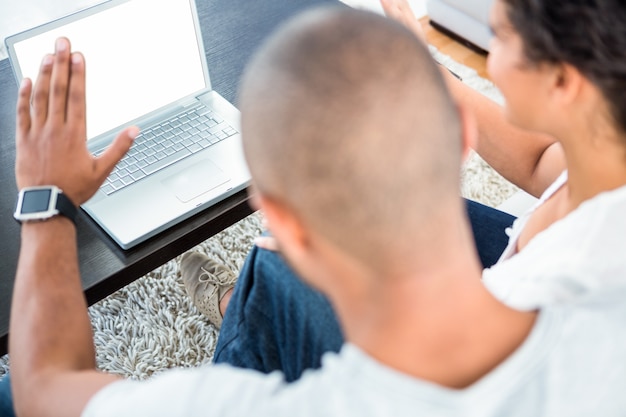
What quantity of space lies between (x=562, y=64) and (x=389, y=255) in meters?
0.34

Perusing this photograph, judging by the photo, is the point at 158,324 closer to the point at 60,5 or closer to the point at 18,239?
the point at 18,239

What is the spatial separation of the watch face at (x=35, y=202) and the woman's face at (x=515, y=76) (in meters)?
0.62

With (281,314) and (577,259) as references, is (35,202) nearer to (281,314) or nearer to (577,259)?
(281,314)

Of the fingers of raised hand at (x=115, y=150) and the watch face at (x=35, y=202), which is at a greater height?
the fingers of raised hand at (x=115, y=150)

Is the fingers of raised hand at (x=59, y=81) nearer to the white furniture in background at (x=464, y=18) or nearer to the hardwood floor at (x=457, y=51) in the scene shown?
the white furniture in background at (x=464, y=18)

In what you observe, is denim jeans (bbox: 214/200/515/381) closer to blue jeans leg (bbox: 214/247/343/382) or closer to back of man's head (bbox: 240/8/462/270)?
blue jeans leg (bbox: 214/247/343/382)

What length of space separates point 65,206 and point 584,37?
70 cm

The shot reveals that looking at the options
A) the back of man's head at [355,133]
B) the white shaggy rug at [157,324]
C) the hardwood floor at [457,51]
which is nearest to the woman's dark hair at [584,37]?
the back of man's head at [355,133]

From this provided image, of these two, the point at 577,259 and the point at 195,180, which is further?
the point at 195,180

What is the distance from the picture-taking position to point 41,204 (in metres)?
0.98

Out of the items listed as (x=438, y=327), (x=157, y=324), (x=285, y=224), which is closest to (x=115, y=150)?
(x=285, y=224)

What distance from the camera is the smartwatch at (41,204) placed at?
98cm

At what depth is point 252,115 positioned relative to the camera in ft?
2.10

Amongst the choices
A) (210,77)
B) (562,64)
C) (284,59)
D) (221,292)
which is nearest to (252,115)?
(284,59)
